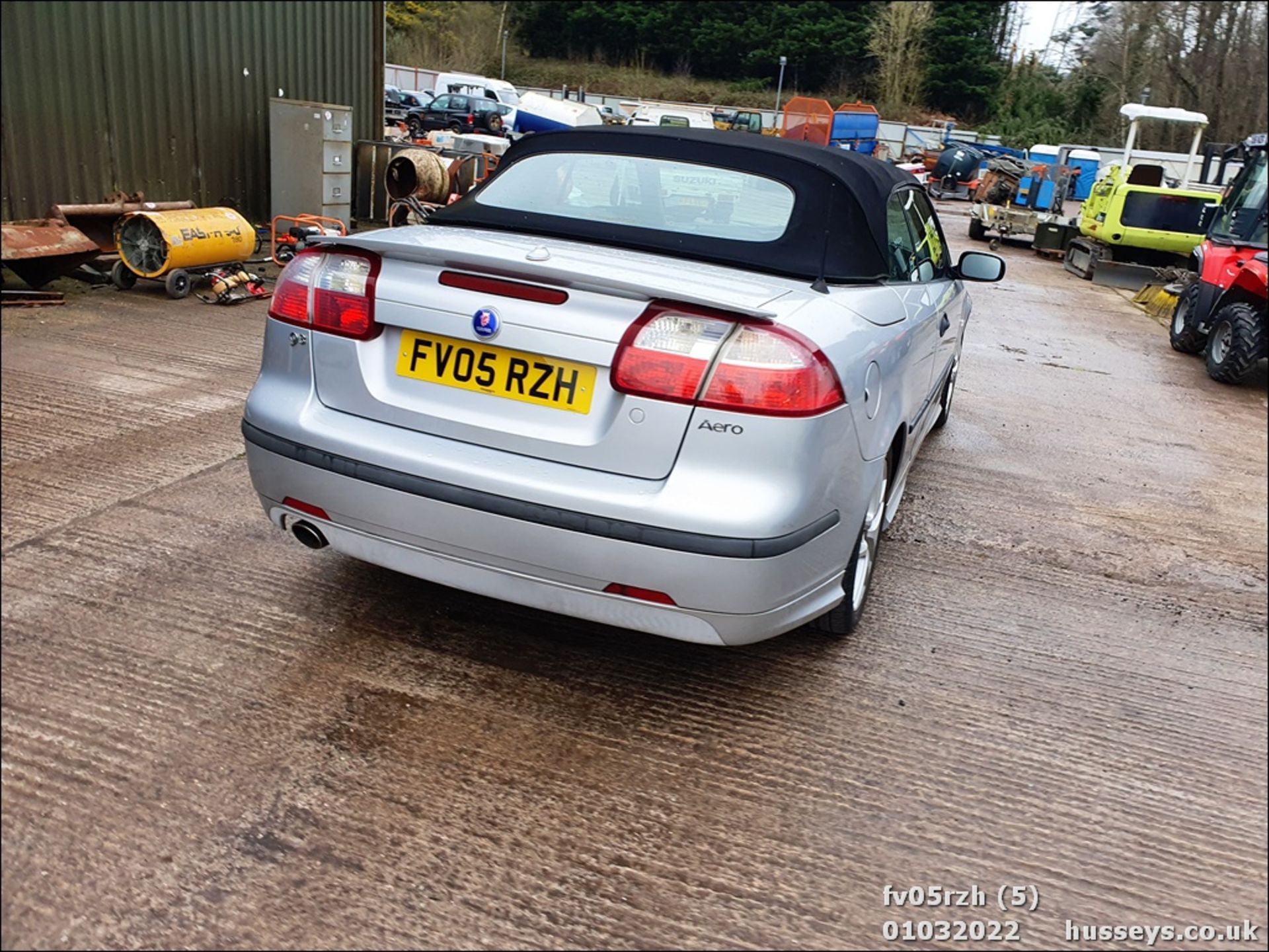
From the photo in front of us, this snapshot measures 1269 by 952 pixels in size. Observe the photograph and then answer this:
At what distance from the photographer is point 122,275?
779 cm

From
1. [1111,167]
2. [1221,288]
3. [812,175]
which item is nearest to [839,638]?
[812,175]

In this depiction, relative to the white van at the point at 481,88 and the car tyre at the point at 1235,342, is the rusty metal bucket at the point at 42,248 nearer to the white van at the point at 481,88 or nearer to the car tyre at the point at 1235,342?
the car tyre at the point at 1235,342

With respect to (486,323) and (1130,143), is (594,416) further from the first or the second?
(1130,143)

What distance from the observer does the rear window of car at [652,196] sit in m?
3.10

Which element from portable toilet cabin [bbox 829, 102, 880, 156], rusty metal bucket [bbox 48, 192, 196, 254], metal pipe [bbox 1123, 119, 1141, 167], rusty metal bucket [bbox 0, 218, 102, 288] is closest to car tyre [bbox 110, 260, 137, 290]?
rusty metal bucket [bbox 48, 192, 196, 254]

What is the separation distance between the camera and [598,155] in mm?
3432

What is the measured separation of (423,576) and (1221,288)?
8.27 m

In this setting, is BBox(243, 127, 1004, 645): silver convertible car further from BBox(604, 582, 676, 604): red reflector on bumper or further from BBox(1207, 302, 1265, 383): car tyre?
BBox(1207, 302, 1265, 383): car tyre

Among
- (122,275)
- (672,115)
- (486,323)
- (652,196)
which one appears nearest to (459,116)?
(672,115)

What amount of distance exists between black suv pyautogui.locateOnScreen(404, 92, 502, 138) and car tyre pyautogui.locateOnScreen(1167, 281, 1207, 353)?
28896 millimetres

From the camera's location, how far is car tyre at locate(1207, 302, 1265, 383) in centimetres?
742

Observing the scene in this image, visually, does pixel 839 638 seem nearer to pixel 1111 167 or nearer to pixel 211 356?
pixel 211 356

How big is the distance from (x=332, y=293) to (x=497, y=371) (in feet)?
1.85

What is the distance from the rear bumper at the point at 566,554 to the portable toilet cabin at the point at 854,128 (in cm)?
3387
